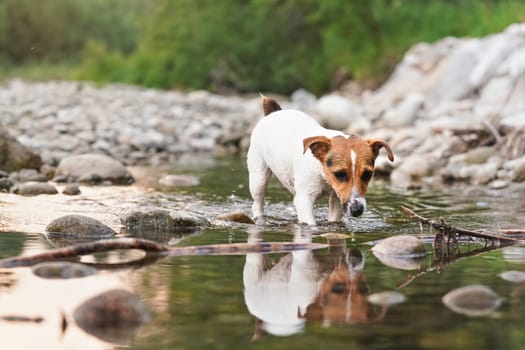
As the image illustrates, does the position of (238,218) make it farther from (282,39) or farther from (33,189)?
(282,39)

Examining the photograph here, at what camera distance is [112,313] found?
3.91 meters

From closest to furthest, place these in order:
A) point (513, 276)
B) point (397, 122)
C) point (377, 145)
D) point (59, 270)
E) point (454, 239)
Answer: point (59, 270) → point (513, 276) → point (454, 239) → point (377, 145) → point (397, 122)

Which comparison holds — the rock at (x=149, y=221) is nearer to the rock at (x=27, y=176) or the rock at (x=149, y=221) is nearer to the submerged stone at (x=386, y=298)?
the submerged stone at (x=386, y=298)

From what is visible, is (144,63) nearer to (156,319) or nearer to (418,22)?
(418,22)

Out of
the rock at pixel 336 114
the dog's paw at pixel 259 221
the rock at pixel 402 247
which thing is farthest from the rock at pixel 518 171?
the rock at pixel 336 114

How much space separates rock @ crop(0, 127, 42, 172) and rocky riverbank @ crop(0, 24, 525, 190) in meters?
0.04

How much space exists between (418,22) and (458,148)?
14710 mm

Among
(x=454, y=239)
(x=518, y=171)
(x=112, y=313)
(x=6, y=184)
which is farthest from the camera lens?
(x=518, y=171)

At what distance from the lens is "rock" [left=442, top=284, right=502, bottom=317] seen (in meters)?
4.11

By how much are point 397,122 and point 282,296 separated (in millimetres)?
11460

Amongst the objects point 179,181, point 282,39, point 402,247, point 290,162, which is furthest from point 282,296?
point 282,39

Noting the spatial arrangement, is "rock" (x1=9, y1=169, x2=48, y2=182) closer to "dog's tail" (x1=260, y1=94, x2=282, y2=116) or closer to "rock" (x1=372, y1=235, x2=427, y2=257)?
"dog's tail" (x1=260, y1=94, x2=282, y2=116)

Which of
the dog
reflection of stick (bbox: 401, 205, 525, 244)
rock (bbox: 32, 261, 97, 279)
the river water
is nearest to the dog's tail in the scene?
the dog

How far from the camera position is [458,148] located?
12250 millimetres
